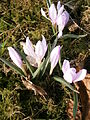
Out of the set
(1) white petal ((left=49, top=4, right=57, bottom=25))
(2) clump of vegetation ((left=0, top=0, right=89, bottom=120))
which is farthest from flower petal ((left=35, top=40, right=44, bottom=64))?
(1) white petal ((left=49, top=4, right=57, bottom=25))

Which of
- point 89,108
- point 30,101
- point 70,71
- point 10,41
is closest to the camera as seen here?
point 70,71

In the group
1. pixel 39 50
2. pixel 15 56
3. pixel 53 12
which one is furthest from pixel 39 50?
pixel 53 12

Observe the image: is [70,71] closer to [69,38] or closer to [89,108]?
[89,108]

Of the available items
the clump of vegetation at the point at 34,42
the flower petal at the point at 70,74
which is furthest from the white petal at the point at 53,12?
the flower petal at the point at 70,74

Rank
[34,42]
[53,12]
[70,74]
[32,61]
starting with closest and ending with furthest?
[70,74] → [32,61] → [53,12] → [34,42]

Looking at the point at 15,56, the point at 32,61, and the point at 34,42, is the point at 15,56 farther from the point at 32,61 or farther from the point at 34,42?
the point at 34,42

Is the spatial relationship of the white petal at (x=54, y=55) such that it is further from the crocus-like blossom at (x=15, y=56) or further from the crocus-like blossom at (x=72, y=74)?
the crocus-like blossom at (x=15, y=56)

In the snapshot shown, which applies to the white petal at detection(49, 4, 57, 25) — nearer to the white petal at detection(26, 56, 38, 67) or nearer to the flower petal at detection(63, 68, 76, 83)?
the white petal at detection(26, 56, 38, 67)

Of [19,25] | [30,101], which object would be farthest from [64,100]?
[19,25]

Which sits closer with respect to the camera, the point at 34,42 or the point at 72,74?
the point at 72,74
